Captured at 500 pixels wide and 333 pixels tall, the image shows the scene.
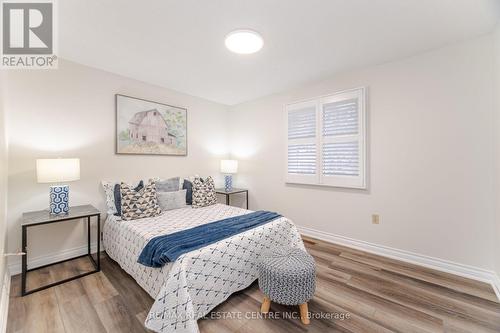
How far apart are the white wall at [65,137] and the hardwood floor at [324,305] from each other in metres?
0.48

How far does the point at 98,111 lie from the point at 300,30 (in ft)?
8.71

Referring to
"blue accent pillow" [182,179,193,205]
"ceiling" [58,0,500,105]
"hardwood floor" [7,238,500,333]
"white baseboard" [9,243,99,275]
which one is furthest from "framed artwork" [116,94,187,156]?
"hardwood floor" [7,238,500,333]

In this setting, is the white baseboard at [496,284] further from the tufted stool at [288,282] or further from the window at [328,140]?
the tufted stool at [288,282]

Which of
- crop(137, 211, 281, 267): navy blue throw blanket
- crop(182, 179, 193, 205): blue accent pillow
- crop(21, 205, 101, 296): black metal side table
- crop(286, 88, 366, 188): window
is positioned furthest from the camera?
crop(182, 179, 193, 205): blue accent pillow

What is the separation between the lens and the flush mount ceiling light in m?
2.02

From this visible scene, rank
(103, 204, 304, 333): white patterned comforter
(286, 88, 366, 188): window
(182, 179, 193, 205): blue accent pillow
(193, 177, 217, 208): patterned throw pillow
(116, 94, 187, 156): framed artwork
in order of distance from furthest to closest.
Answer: (182, 179, 193, 205): blue accent pillow < (193, 177, 217, 208): patterned throw pillow < (116, 94, 187, 156): framed artwork < (286, 88, 366, 188): window < (103, 204, 304, 333): white patterned comforter

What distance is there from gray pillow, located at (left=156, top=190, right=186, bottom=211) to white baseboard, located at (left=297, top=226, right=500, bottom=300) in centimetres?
210

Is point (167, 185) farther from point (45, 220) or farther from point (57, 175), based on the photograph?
point (45, 220)

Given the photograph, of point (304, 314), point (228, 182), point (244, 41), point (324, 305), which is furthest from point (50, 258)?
point (244, 41)

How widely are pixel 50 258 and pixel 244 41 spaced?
3.24 metres

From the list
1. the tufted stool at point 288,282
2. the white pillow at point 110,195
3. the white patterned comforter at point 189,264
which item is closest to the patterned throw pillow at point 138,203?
the white patterned comforter at point 189,264

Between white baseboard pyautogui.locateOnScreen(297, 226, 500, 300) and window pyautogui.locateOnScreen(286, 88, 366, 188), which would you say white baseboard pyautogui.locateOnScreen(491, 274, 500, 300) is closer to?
white baseboard pyautogui.locateOnScreen(297, 226, 500, 300)

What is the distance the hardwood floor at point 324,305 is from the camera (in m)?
1.55

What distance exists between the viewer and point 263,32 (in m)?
2.03
